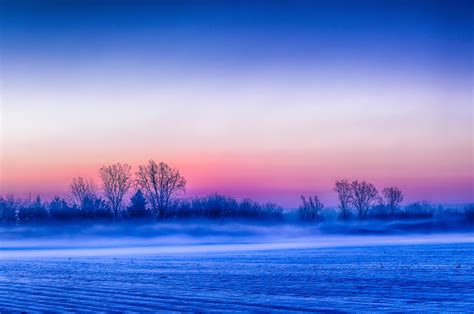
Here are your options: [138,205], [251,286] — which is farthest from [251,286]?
[138,205]

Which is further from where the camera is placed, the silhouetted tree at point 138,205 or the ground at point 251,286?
the silhouetted tree at point 138,205

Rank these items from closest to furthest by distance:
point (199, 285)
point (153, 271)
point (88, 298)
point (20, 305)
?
point (20, 305), point (88, 298), point (199, 285), point (153, 271)

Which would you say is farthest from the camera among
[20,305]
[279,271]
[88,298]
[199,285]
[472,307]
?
[279,271]

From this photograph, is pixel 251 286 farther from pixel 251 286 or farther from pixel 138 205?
pixel 138 205

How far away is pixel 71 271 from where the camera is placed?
103ft

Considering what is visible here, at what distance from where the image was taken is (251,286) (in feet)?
74.9

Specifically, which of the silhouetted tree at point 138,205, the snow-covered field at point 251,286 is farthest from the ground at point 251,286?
the silhouetted tree at point 138,205

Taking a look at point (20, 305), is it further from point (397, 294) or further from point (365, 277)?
point (365, 277)

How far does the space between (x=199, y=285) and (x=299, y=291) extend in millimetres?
3872

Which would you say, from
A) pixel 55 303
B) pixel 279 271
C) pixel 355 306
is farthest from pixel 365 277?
pixel 55 303

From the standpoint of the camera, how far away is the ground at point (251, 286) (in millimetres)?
18172

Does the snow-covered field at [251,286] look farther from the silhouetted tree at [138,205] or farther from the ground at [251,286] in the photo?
the silhouetted tree at [138,205]

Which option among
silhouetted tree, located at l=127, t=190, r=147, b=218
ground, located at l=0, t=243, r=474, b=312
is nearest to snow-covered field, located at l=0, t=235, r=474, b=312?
ground, located at l=0, t=243, r=474, b=312

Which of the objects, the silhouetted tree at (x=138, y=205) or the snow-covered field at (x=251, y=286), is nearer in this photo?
the snow-covered field at (x=251, y=286)
